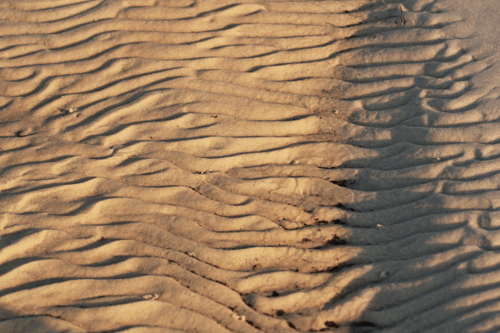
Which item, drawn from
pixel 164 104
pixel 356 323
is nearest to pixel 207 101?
pixel 164 104

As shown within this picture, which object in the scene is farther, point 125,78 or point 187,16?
point 187,16

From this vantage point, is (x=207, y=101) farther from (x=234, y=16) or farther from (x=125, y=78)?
(x=234, y=16)

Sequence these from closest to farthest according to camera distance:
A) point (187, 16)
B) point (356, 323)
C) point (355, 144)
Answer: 1. point (356, 323)
2. point (355, 144)
3. point (187, 16)

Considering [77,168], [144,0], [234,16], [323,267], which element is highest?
[144,0]

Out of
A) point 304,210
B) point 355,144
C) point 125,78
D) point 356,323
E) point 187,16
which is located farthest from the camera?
point 187,16

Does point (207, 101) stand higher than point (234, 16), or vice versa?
point (234, 16)

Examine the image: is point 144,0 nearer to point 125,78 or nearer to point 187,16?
point 187,16

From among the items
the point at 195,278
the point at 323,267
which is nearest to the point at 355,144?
the point at 323,267
